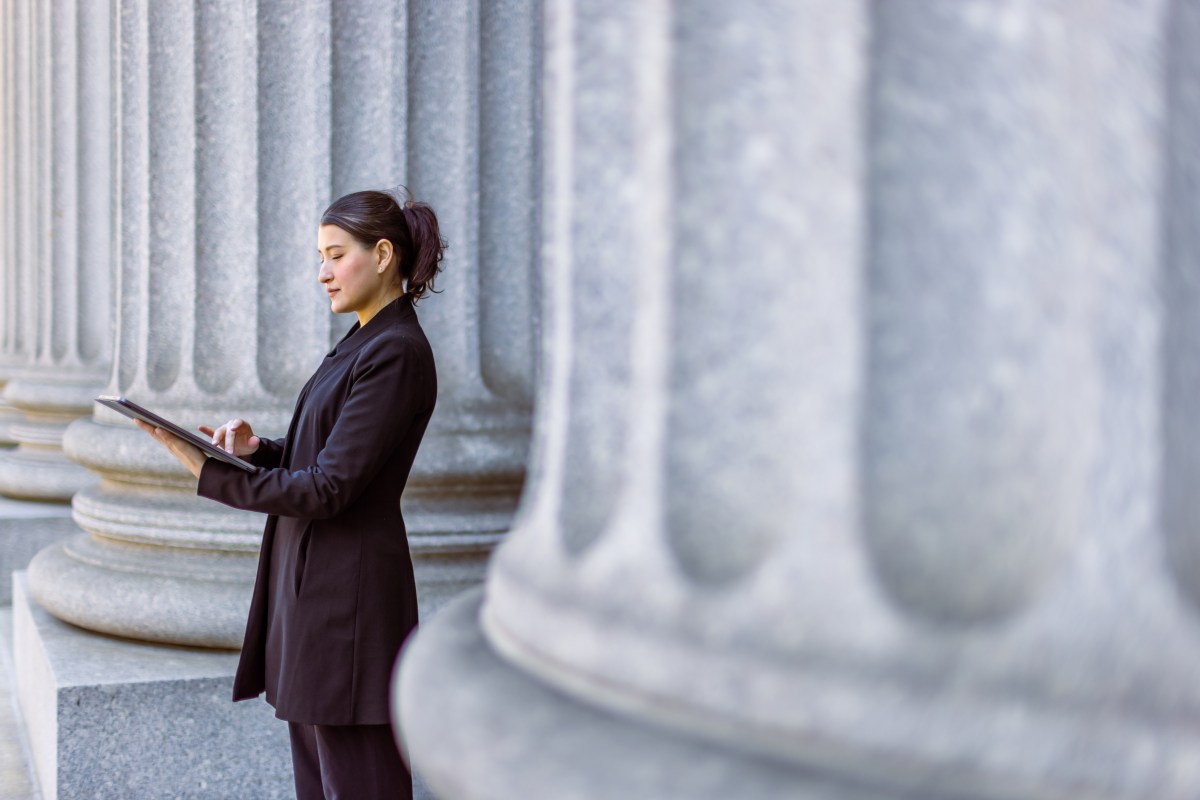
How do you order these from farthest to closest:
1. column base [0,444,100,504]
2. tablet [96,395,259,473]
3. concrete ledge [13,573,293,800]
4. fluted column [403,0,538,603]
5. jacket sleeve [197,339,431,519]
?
column base [0,444,100,504]
fluted column [403,0,538,603]
concrete ledge [13,573,293,800]
jacket sleeve [197,339,431,519]
tablet [96,395,259,473]

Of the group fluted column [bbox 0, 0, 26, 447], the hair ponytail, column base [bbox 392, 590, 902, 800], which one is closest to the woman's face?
the hair ponytail

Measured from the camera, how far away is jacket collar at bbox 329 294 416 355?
5160mm

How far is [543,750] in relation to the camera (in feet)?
6.96

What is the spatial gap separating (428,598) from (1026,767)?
217 inches

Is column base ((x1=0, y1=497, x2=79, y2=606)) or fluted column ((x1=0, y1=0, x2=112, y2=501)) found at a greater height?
fluted column ((x1=0, y1=0, x2=112, y2=501))

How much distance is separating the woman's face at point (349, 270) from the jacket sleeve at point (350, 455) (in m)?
0.35

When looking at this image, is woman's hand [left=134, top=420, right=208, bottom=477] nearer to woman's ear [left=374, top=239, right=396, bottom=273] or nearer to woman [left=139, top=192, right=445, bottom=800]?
woman [left=139, top=192, right=445, bottom=800]

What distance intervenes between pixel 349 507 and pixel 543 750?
10.1 feet

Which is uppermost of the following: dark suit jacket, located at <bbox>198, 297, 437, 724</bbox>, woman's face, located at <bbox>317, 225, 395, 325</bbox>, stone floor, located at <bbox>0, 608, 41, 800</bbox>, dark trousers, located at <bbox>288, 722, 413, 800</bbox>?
woman's face, located at <bbox>317, 225, 395, 325</bbox>

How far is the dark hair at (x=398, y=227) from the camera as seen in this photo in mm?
5188

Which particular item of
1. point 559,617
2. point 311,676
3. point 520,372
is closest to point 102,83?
point 520,372

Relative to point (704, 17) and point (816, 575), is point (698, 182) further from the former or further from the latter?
point (816, 575)

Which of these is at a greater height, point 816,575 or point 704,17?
point 704,17

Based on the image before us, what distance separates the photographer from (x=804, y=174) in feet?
6.65
